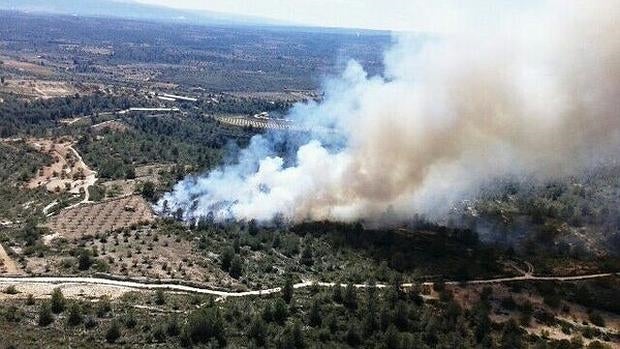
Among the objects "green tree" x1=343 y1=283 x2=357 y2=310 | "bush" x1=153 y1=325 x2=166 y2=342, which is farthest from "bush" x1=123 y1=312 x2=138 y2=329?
"green tree" x1=343 y1=283 x2=357 y2=310

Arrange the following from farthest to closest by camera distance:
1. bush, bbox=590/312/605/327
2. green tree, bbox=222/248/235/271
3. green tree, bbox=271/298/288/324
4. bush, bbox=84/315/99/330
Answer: green tree, bbox=222/248/235/271 → bush, bbox=590/312/605/327 → green tree, bbox=271/298/288/324 → bush, bbox=84/315/99/330

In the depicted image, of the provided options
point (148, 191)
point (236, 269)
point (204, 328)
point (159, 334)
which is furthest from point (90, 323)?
point (148, 191)

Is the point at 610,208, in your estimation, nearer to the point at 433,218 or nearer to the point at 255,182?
the point at 433,218

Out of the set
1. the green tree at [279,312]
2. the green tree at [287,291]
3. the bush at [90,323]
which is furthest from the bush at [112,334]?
the green tree at [287,291]

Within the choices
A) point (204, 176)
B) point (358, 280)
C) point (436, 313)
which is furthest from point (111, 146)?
point (436, 313)

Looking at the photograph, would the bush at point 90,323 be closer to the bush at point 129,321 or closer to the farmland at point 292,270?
the farmland at point 292,270

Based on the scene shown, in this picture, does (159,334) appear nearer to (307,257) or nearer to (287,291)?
(287,291)

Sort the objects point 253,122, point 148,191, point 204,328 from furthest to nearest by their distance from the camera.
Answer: point 253,122 → point 148,191 → point 204,328

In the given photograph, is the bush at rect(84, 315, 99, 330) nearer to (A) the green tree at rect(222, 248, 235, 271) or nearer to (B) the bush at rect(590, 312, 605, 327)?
(A) the green tree at rect(222, 248, 235, 271)
